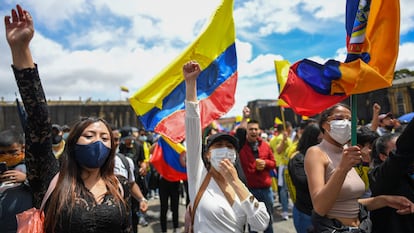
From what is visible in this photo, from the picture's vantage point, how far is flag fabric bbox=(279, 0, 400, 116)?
7.34 feet

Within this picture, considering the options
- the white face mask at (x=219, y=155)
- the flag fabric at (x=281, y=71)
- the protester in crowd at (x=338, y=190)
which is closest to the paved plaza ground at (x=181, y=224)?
the flag fabric at (x=281, y=71)

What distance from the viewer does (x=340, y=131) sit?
2260mm

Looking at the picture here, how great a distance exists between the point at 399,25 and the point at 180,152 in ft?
11.1

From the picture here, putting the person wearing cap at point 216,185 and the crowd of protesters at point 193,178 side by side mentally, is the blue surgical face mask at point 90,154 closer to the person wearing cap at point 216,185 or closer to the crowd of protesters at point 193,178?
the crowd of protesters at point 193,178

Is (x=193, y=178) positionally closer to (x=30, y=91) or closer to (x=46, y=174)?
(x=46, y=174)

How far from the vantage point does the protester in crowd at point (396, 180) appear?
182 centimetres

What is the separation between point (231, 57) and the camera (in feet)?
13.2

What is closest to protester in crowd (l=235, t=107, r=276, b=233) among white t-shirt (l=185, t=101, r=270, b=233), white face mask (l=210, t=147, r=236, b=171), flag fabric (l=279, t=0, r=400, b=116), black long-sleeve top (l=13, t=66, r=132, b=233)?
flag fabric (l=279, t=0, r=400, b=116)

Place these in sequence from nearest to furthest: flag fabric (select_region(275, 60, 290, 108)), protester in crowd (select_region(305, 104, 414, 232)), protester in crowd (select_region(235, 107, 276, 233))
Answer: protester in crowd (select_region(305, 104, 414, 232)) < flag fabric (select_region(275, 60, 290, 108)) < protester in crowd (select_region(235, 107, 276, 233))

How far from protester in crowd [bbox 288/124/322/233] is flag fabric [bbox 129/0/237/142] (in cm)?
100

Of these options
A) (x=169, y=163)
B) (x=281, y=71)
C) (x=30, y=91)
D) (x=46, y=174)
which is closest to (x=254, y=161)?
(x=281, y=71)

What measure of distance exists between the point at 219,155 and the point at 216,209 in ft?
1.37

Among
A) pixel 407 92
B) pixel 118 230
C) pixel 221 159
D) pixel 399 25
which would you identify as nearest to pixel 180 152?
pixel 221 159

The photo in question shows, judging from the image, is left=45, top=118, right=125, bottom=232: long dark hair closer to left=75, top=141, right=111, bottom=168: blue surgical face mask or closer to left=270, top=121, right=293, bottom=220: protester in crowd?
left=75, top=141, right=111, bottom=168: blue surgical face mask
